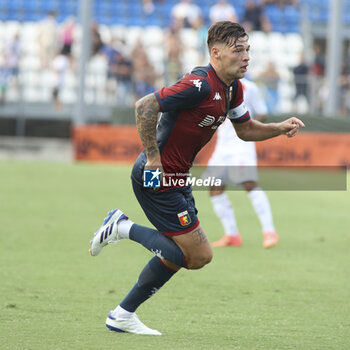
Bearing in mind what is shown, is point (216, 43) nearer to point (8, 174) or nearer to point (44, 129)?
point (8, 174)

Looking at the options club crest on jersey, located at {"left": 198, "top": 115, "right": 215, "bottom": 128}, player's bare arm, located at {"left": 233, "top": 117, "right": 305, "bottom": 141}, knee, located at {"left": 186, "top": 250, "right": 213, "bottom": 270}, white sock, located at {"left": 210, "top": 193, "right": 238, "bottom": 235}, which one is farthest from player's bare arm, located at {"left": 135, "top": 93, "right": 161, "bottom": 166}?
white sock, located at {"left": 210, "top": 193, "right": 238, "bottom": 235}

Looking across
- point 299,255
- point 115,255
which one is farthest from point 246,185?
point 115,255

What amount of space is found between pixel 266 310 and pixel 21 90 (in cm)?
1623

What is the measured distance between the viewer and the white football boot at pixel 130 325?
215 inches

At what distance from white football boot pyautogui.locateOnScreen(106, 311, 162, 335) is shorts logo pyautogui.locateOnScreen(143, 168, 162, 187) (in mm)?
1006

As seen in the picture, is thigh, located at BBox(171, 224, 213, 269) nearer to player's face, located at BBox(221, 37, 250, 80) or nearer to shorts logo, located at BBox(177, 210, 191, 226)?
shorts logo, located at BBox(177, 210, 191, 226)

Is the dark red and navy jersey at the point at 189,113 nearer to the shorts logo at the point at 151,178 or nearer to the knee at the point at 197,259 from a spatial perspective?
the shorts logo at the point at 151,178

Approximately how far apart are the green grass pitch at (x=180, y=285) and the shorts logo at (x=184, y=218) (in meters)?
0.81

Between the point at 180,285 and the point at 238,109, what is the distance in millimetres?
2224

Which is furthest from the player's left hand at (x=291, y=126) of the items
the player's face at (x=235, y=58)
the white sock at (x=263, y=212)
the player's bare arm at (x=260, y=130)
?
the white sock at (x=263, y=212)

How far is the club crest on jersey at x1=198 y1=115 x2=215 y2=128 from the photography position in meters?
5.20

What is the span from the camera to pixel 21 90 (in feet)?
69.9

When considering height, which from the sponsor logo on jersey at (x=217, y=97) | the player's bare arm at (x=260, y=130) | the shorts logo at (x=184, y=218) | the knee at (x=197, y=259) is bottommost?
the knee at (x=197, y=259)

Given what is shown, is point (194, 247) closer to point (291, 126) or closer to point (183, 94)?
point (183, 94)
